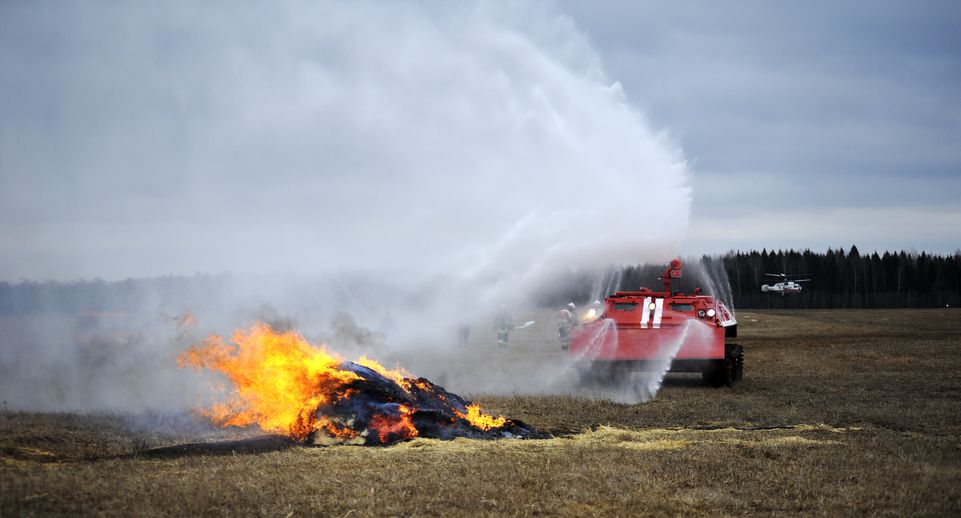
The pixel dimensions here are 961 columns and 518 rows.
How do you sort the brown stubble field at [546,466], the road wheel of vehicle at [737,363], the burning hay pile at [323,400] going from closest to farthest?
the brown stubble field at [546,466] < the burning hay pile at [323,400] < the road wheel of vehicle at [737,363]

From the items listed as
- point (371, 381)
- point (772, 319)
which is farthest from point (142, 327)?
point (772, 319)

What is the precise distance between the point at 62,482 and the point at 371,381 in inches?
207

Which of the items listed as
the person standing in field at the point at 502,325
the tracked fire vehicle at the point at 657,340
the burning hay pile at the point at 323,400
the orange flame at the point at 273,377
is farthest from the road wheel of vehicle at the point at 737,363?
the person standing in field at the point at 502,325

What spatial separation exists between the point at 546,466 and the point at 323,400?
4045 millimetres

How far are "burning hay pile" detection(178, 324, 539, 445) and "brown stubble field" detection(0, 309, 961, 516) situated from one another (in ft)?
1.88

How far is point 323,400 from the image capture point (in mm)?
13156

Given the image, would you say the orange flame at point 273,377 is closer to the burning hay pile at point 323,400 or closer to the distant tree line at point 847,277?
the burning hay pile at point 323,400

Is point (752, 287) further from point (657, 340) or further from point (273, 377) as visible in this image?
point (273, 377)

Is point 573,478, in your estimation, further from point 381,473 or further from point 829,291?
point 829,291

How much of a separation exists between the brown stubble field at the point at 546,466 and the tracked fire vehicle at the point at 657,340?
4.44 metres

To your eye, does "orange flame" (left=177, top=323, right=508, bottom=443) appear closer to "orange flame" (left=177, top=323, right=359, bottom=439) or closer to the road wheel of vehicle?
"orange flame" (left=177, top=323, right=359, bottom=439)

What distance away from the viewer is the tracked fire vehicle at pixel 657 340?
22625 mm

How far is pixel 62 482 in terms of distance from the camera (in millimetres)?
9414

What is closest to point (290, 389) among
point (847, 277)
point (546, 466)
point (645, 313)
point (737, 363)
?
point (546, 466)
